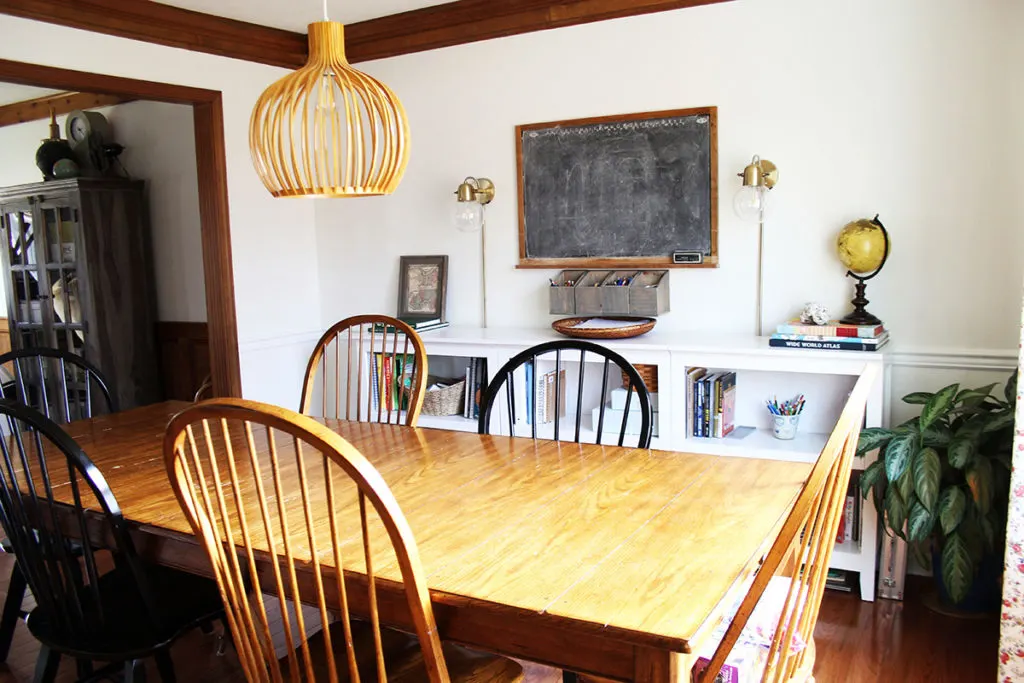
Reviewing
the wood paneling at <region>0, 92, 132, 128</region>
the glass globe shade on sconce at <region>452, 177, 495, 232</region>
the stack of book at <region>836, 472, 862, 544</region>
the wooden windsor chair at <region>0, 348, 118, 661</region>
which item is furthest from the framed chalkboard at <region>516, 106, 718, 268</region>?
the wood paneling at <region>0, 92, 132, 128</region>

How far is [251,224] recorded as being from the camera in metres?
4.04

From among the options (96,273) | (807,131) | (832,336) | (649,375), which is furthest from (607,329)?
(96,273)

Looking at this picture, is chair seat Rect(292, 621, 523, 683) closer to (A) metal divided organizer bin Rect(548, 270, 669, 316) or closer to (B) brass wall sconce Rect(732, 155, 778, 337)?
(A) metal divided organizer bin Rect(548, 270, 669, 316)

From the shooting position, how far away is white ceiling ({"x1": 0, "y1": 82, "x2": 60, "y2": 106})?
5.29 meters

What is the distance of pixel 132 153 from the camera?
4941 millimetres

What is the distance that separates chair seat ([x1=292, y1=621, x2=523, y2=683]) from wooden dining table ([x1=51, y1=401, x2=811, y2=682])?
21cm

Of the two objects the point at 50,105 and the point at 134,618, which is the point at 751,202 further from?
the point at 50,105

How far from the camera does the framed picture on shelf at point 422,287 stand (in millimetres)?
3992

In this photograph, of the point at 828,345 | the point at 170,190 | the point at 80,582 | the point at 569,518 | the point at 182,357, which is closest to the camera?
the point at 569,518

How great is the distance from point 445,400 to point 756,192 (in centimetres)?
153

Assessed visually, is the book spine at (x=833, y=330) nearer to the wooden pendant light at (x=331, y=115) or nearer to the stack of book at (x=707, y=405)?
the stack of book at (x=707, y=405)

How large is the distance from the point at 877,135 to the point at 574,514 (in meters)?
2.10

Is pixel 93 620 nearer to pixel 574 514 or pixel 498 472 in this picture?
pixel 498 472

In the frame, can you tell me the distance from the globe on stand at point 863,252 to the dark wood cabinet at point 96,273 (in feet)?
12.2
